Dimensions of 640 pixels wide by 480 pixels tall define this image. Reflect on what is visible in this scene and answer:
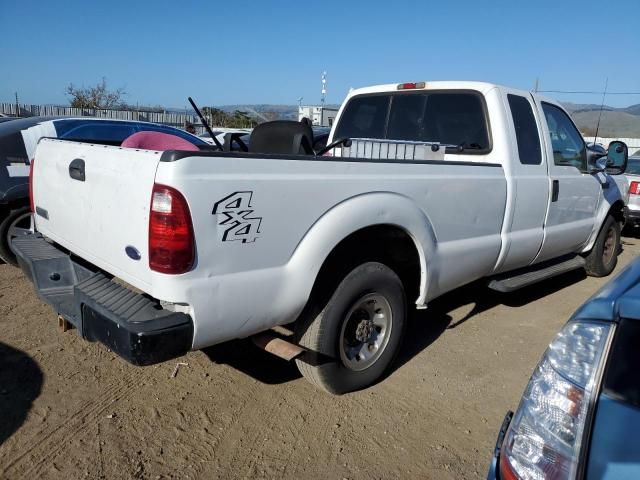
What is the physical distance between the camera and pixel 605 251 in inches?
253

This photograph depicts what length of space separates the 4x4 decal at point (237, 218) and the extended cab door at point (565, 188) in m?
3.28

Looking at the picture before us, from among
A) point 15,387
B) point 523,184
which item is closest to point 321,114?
point 523,184

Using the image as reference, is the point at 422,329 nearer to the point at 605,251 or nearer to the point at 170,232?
the point at 170,232

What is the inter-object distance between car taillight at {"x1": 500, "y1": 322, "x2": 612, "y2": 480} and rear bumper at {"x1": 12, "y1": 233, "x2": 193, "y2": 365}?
4.81 ft

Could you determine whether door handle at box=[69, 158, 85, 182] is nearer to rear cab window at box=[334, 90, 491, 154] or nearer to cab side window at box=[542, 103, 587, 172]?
rear cab window at box=[334, 90, 491, 154]

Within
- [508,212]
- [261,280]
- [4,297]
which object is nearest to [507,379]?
[508,212]

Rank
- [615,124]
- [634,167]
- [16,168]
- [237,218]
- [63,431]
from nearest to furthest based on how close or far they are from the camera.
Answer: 1. [237,218]
2. [63,431]
3. [16,168]
4. [634,167]
5. [615,124]

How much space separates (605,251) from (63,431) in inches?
244

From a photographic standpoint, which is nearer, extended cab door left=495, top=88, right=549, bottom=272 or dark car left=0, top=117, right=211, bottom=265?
extended cab door left=495, top=88, right=549, bottom=272

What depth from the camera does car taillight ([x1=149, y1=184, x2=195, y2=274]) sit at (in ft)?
7.34

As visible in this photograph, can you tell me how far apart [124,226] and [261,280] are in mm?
715

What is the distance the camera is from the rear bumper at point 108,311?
2291 mm

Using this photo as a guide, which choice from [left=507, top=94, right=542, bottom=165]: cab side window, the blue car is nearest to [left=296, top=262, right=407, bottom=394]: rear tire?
the blue car

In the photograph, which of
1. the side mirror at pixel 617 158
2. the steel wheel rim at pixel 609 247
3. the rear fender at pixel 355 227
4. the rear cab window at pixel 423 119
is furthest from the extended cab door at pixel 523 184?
the steel wheel rim at pixel 609 247
